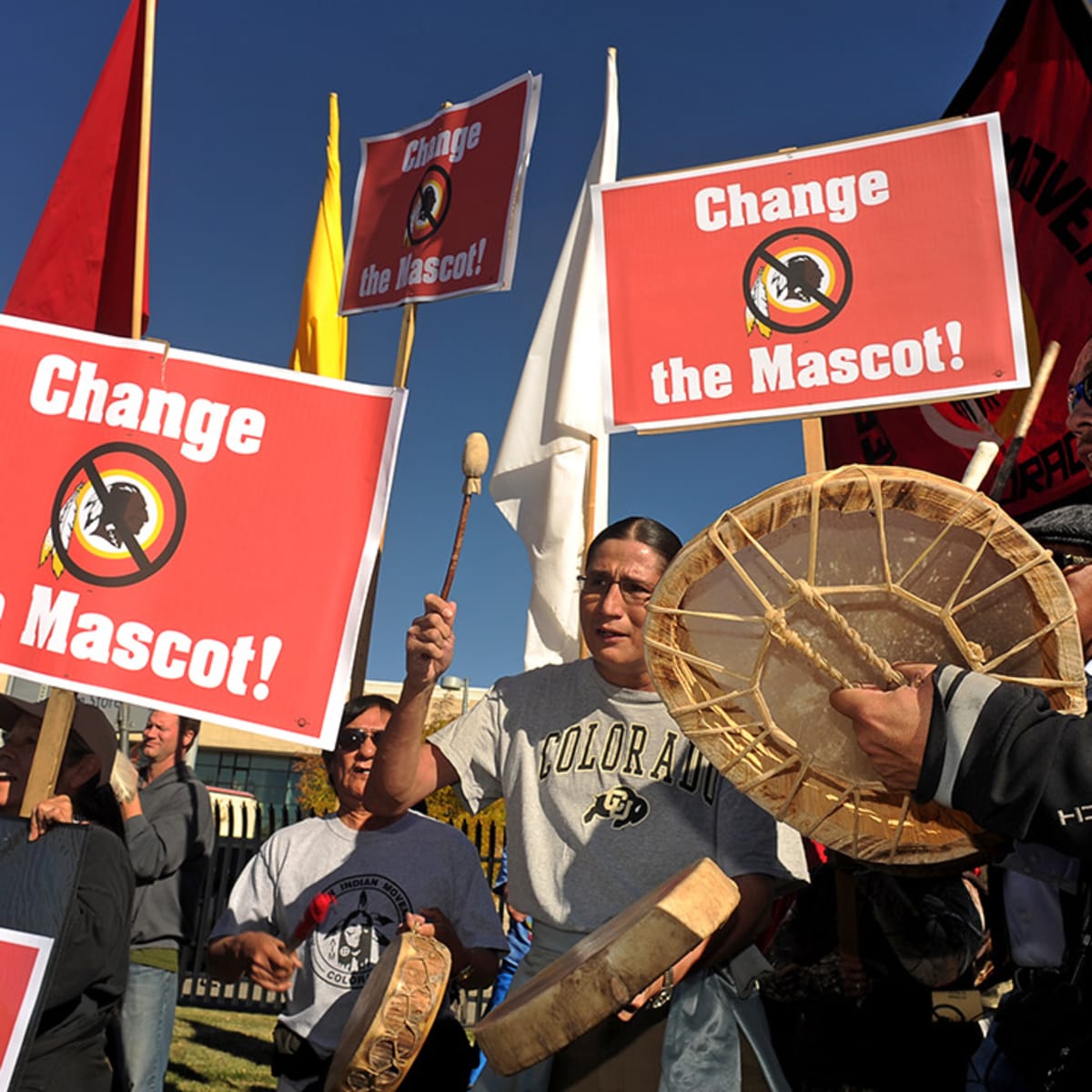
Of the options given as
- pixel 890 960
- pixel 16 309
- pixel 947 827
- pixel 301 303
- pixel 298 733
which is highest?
pixel 301 303

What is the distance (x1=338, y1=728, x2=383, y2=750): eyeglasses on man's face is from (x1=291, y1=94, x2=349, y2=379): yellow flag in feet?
14.9

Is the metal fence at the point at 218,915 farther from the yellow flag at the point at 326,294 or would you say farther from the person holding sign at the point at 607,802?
the person holding sign at the point at 607,802

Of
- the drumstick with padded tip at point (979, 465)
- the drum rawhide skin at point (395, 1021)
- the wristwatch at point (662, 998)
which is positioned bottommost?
the drum rawhide skin at point (395, 1021)

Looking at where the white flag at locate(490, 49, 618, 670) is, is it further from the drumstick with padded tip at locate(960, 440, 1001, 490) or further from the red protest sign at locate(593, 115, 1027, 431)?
the drumstick with padded tip at locate(960, 440, 1001, 490)

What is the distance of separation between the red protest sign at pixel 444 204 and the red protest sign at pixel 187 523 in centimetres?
283

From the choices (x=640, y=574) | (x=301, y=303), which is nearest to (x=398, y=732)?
(x=640, y=574)

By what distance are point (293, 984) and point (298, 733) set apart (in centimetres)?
109

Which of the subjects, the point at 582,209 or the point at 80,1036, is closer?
the point at 80,1036

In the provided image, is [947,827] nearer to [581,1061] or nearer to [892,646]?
[892,646]

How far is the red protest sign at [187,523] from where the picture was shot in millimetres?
2838

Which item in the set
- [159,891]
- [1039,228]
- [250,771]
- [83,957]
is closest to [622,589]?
[83,957]

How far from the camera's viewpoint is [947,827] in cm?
209

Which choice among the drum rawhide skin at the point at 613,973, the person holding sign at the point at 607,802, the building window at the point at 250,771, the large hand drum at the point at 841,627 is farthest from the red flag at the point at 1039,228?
the building window at the point at 250,771

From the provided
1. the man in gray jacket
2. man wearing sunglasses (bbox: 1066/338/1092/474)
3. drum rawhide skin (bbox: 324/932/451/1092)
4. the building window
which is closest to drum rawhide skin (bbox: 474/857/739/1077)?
drum rawhide skin (bbox: 324/932/451/1092)
